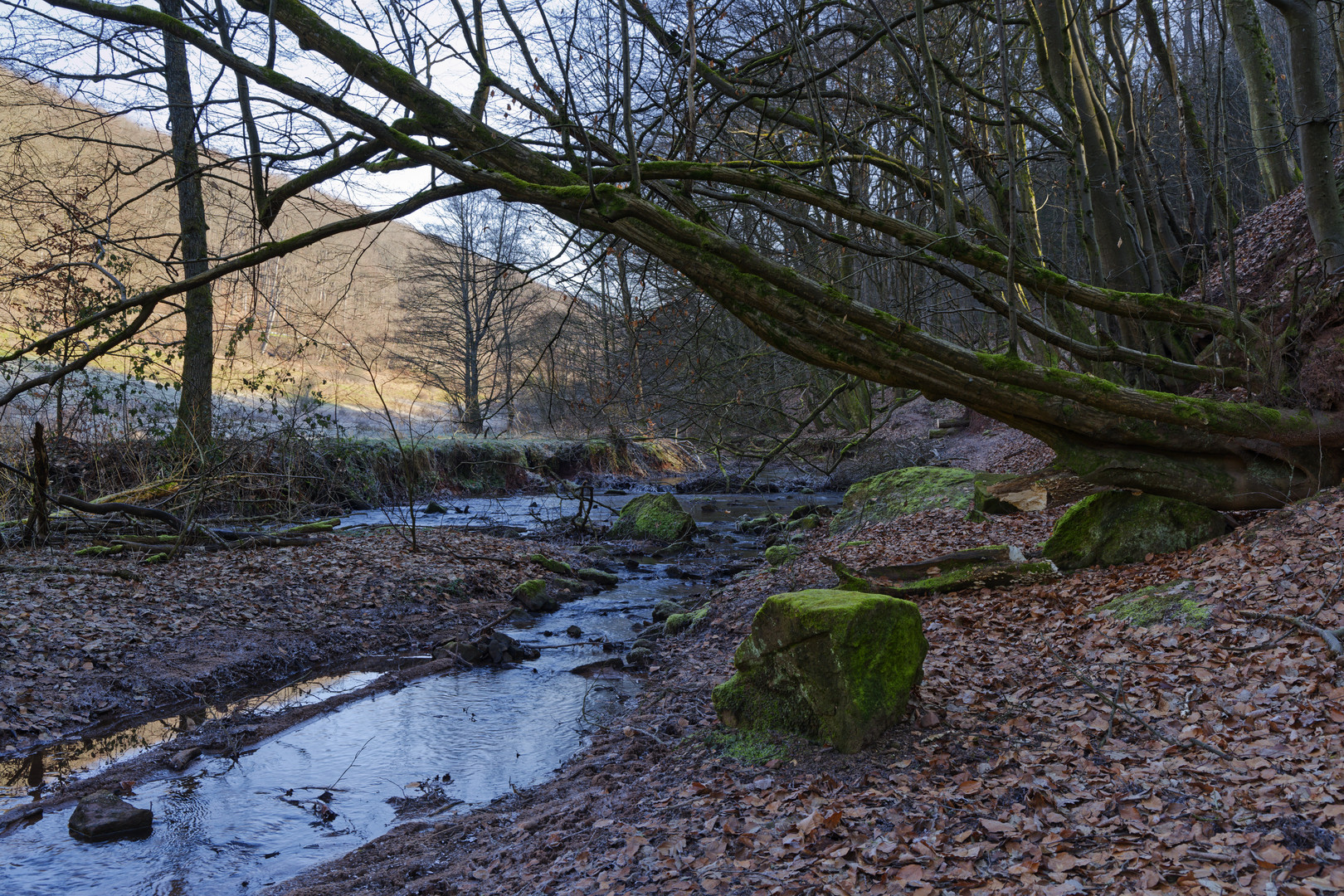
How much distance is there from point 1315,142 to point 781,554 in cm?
743

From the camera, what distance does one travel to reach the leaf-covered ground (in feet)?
20.8

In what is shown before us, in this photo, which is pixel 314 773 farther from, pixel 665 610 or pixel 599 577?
pixel 599 577

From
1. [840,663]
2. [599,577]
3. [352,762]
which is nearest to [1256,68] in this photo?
[599,577]

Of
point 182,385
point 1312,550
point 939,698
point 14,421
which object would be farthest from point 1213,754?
point 14,421

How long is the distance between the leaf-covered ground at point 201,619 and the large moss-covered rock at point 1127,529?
667 cm

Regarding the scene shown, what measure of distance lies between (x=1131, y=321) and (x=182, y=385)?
14009mm

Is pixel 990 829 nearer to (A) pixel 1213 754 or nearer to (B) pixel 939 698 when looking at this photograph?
(A) pixel 1213 754

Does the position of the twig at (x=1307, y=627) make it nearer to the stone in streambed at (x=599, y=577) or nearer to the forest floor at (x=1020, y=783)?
the forest floor at (x=1020, y=783)

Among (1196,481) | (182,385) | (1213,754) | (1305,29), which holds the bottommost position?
(1213,754)

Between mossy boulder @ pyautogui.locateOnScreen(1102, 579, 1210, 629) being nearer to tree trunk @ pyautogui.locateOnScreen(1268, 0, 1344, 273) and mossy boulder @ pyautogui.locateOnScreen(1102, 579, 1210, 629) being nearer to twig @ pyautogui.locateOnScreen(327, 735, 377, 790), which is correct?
tree trunk @ pyautogui.locateOnScreen(1268, 0, 1344, 273)

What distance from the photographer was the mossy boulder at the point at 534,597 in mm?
10062

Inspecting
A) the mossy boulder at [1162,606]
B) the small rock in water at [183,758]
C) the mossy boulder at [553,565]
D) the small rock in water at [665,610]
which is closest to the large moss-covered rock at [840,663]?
the mossy boulder at [1162,606]

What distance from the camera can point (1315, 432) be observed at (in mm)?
6543

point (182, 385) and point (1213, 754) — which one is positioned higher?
point (182, 385)
